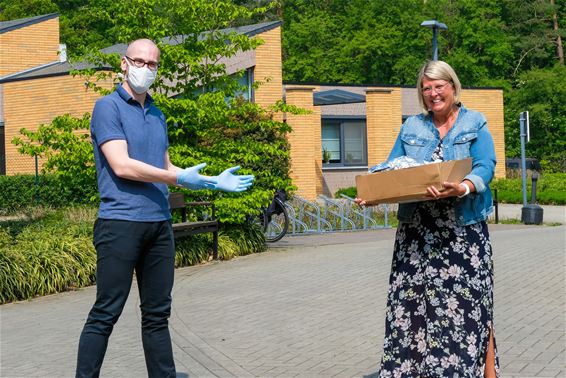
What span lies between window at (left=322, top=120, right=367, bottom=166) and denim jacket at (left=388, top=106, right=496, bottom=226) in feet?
92.0

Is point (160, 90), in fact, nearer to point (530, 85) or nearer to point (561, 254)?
point (561, 254)

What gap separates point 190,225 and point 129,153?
7.54m

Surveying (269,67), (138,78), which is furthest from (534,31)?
(138,78)

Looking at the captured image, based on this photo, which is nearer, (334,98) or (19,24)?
(334,98)

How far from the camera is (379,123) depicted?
32500mm

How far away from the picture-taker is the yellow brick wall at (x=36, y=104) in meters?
26.5

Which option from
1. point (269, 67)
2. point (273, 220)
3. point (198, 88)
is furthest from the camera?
point (269, 67)

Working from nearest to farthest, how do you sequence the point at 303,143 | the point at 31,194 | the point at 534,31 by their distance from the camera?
the point at 31,194
the point at 303,143
the point at 534,31

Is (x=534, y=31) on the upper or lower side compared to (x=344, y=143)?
upper

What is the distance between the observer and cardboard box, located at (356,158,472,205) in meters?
5.02

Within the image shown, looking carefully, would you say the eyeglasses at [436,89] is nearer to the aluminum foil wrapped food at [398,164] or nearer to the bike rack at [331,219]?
the aluminum foil wrapped food at [398,164]

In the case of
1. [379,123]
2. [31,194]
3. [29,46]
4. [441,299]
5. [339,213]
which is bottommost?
[339,213]

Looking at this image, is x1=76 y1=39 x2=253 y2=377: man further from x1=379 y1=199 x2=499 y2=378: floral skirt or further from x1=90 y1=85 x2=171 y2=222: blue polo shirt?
x1=379 y1=199 x2=499 y2=378: floral skirt

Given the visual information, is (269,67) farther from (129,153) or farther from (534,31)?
(534,31)
